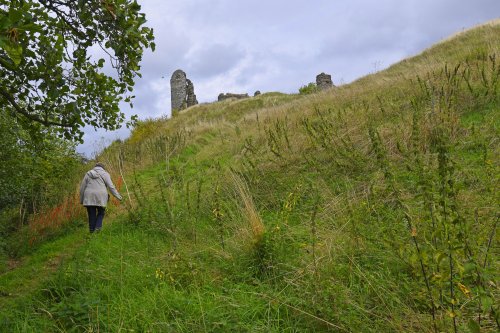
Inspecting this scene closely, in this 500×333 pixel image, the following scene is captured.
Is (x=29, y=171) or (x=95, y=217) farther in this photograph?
(x=29, y=171)

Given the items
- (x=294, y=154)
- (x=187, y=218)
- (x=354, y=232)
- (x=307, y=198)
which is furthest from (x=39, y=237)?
(x=354, y=232)

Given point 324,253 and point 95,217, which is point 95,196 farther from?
point 324,253

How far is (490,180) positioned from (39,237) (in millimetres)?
9762

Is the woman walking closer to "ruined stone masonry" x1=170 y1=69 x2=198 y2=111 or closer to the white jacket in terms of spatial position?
the white jacket

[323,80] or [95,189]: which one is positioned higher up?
[323,80]

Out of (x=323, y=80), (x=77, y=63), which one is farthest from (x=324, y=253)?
(x=323, y=80)

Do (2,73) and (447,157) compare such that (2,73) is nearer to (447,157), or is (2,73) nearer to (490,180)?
(447,157)

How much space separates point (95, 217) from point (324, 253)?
646 centimetres

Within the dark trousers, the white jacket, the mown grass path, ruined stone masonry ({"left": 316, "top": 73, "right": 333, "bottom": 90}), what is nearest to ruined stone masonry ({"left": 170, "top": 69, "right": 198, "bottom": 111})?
ruined stone masonry ({"left": 316, "top": 73, "right": 333, "bottom": 90})

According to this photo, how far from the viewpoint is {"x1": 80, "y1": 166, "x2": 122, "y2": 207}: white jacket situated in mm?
8797

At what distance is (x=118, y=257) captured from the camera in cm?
561

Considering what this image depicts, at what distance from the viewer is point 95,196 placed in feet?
29.0

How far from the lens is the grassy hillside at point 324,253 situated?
8.80 feet

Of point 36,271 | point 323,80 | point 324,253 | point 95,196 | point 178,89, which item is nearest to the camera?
point 324,253
